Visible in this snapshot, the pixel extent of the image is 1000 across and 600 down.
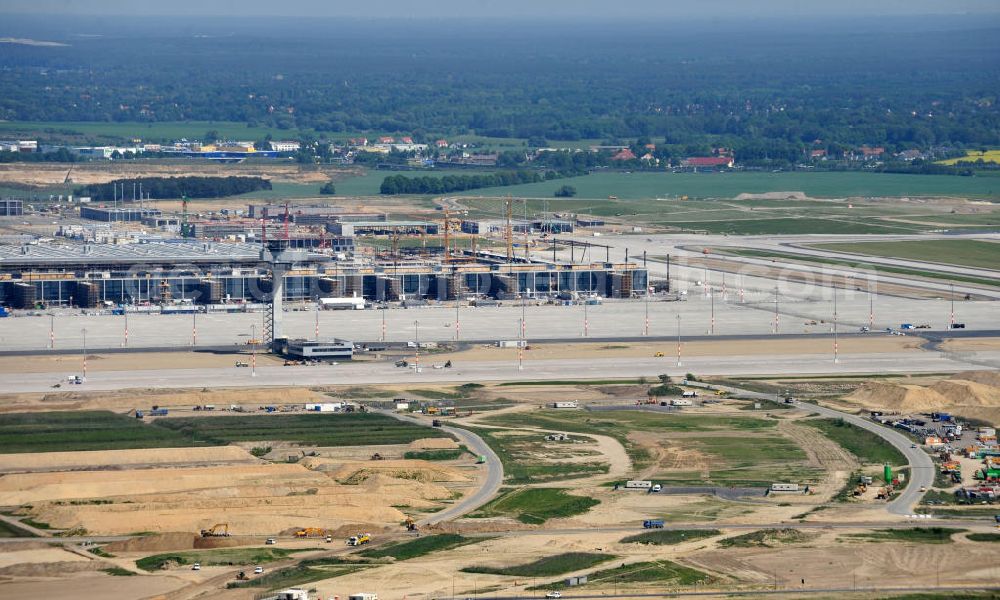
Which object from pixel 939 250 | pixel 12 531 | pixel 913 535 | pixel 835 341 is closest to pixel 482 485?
pixel 913 535

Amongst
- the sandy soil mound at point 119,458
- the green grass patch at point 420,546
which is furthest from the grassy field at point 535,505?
A: the sandy soil mound at point 119,458

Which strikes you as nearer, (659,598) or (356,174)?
(659,598)

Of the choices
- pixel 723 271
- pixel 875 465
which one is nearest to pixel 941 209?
pixel 723 271

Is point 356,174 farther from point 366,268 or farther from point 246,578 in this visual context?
point 246,578

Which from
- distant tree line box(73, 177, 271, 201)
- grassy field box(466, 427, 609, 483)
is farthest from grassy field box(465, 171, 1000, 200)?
grassy field box(466, 427, 609, 483)

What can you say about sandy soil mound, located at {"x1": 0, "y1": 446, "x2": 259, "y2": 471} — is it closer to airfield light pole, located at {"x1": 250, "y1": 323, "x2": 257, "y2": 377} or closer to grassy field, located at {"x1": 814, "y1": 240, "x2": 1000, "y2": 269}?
airfield light pole, located at {"x1": 250, "y1": 323, "x2": 257, "y2": 377}

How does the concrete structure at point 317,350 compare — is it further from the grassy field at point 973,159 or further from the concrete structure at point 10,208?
the grassy field at point 973,159
